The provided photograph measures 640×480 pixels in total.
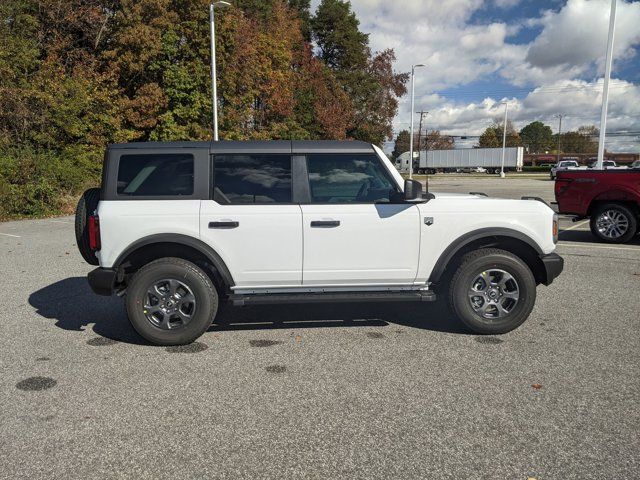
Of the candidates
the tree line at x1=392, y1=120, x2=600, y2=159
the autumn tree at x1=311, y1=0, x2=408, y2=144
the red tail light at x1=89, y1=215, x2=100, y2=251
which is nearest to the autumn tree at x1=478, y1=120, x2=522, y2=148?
the tree line at x1=392, y1=120, x2=600, y2=159

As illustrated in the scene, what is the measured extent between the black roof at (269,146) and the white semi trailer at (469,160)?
62.5 metres

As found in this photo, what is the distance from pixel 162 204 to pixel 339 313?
7.32ft

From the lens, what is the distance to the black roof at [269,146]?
14.6ft

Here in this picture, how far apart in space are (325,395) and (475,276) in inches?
75.7

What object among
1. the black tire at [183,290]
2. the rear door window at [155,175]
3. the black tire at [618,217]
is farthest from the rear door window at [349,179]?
the black tire at [618,217]

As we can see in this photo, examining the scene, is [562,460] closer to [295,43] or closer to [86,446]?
[86,446]

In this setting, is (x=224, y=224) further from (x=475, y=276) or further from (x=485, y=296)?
(x=485, y=296)

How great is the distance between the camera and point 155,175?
4418mm

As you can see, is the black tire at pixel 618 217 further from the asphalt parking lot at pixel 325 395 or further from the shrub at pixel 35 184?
the shrub at pixel 35 184

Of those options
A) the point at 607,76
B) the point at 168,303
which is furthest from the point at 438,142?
the point at 168,303

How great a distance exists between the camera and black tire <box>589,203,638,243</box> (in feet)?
32.3

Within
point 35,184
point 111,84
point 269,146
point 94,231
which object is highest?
point 111,84

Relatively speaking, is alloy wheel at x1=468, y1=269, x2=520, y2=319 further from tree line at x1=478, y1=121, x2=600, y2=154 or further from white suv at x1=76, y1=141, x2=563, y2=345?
tree line at x1=478, y1=121, x2=600, y2=154

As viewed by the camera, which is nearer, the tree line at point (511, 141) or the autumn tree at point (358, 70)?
the autumn tree at point (358, 70)
